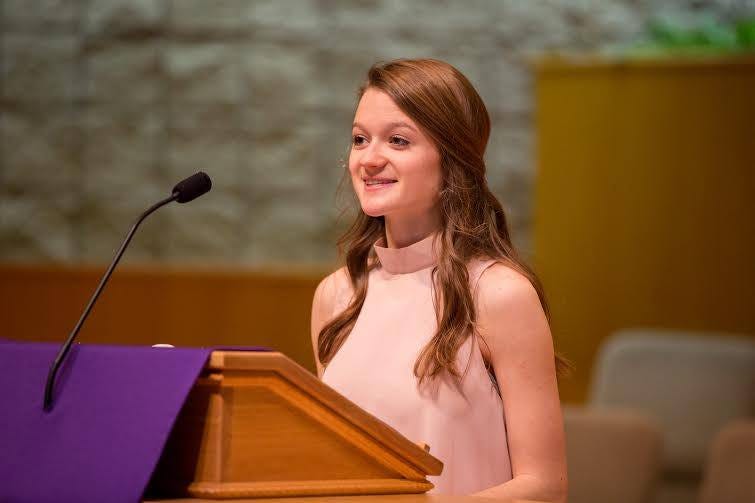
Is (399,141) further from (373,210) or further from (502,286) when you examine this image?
(502,286)

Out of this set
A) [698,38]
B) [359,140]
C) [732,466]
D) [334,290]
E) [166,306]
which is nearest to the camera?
[359,140]

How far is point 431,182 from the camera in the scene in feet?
7.15

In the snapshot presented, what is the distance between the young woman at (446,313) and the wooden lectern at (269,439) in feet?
1.22

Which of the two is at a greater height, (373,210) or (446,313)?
(373,210)

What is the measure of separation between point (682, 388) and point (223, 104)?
2.75 meters

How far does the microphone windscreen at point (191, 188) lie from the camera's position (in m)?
1.83

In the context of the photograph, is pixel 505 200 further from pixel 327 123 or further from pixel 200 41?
pixel 200 41

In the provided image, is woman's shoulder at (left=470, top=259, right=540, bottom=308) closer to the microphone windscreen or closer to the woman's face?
the woman's face

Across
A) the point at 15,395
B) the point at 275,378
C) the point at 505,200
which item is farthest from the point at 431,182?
the point at 505,200

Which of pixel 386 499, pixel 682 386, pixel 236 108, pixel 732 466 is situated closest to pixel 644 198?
pixel 682 386

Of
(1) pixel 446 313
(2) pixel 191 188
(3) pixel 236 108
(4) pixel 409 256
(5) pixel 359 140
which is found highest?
(3) pixel 236 108

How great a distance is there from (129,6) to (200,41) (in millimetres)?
399

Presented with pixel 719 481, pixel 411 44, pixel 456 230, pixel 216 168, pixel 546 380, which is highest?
pixel 411 44

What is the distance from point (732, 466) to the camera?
3.12 metres
